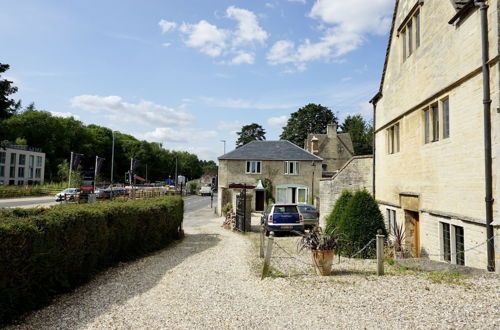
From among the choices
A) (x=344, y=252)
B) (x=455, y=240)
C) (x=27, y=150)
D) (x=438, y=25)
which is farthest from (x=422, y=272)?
(x=27, y=150)

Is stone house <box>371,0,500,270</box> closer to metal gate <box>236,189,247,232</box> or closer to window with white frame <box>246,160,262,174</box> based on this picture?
metal gate <box>236,189,247,232</box>

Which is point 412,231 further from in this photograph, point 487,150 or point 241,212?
point 241,212

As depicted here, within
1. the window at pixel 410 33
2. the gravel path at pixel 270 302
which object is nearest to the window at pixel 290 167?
the window at pixel 410 33

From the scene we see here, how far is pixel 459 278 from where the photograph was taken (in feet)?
24.3

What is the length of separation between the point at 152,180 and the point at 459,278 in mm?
103277

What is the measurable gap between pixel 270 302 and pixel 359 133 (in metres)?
69.1

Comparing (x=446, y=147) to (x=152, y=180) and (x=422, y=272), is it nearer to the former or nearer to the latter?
(x=422, y=272)

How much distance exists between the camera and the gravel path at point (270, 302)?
217 inches

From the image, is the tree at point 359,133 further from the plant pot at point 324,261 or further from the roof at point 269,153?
the plant pot at point 324,261

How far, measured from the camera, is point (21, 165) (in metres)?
71.4

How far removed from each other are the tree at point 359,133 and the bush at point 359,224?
185 feet

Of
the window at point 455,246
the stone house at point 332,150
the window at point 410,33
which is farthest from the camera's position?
the stone house at point 332,150

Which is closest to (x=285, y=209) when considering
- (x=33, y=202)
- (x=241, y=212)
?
(x=241, y=212)

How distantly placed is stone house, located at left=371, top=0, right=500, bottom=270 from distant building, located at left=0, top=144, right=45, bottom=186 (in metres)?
70.5
